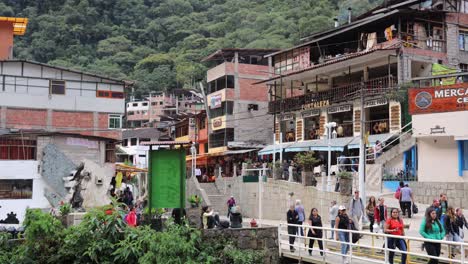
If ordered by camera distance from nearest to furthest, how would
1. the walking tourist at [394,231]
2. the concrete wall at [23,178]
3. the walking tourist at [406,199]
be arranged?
the walking tourist at [394,231]
the walking tourist at [406,199]
the concrete wall at [23,178]

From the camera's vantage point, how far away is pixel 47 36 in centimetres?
8881

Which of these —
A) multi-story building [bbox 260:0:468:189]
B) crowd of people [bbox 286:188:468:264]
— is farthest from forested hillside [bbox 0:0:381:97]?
crowd of people [bbox 286:188:468:264]

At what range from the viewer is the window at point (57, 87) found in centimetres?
3850

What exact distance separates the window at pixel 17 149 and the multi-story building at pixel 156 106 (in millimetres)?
42134

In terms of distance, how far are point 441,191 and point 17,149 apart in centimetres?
2348

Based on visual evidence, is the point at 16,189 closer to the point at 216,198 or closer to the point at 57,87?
the point at 57,87

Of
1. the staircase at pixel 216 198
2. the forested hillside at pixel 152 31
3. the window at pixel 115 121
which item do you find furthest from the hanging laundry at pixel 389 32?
the forested hillside at pixel 152 31

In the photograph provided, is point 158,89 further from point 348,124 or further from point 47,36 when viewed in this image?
point 348,124

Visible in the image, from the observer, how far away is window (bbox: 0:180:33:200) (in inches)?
1316

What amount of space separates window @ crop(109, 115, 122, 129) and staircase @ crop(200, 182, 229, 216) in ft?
24.3

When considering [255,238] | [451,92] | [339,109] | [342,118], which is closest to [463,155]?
[451,92]

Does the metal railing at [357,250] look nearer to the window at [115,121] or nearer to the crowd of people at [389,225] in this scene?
the crowd of people at [389,225]

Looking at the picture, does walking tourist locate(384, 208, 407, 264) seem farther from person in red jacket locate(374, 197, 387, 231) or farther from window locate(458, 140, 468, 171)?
window locate(458, 140, 468, 171)

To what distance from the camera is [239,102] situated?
48.3 meters
